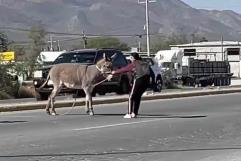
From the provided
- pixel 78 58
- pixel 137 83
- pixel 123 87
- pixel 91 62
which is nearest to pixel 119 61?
pixel 123 87

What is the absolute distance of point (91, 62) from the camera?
89.0ft

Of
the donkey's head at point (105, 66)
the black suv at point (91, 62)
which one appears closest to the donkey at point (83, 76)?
the donkey's head at point (105, 66)

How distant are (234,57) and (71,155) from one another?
3788 inches

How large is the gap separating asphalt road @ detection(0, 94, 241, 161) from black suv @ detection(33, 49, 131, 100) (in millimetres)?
4848

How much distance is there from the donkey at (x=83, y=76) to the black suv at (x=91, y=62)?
5995 millimetres

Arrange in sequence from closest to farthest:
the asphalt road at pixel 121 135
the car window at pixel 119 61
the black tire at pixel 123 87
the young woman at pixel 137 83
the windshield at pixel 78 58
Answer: the asphalt road at pixel 121 135
the young woman at pixel 137 83
the windshield at pixel 78 58
the car window at pixel 119 61
the black tire at pixel 123 87

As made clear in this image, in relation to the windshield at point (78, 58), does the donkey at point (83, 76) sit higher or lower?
lower

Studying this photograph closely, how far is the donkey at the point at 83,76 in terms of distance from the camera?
20109 millimetres

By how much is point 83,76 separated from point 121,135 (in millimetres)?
4980

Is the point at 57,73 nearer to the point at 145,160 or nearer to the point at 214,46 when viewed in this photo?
the point at 145,160

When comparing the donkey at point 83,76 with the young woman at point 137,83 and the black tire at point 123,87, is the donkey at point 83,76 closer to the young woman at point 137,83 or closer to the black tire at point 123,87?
the young woman at point 137,83

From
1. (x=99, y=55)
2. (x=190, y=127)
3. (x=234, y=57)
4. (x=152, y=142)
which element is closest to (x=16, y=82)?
(x=99, y=55)

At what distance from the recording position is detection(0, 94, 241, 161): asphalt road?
12.8m

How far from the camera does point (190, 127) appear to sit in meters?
17.4
